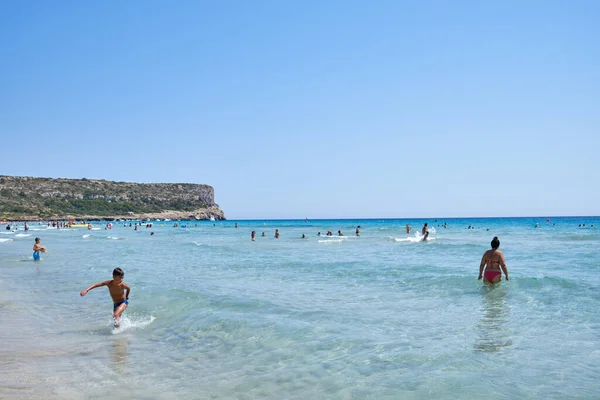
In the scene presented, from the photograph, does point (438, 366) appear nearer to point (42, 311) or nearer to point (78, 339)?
point (78, 339)

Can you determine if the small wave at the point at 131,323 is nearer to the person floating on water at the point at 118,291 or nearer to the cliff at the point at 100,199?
the person floating on water at the point at 118,291

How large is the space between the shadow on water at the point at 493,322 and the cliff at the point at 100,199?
119478 millimetres

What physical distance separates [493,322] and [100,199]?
151899 mm

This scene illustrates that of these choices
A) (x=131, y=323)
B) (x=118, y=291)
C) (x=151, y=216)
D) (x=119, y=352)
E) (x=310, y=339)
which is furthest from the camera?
(x=151, y=216)

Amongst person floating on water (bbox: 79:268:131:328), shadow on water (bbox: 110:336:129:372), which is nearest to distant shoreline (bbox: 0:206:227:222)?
person floating on water (bbox: 79:268:131:328)

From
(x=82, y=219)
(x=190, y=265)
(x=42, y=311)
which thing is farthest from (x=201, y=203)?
(x=42, y=311)

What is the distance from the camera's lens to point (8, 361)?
730cm

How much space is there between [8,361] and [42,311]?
463cm

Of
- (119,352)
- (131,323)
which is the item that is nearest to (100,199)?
(131,323)

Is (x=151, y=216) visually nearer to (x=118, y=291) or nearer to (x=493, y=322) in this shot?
(x=118, y=291)

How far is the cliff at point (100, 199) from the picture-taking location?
124188 millimetres

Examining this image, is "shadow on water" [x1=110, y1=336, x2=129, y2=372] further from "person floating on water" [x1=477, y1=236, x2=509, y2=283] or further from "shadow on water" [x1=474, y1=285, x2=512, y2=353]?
"person floating on water" [x1=477, y1=236, x2=509, y2=283]

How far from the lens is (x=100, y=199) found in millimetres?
147125

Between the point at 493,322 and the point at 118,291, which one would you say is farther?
the point at 118,291
